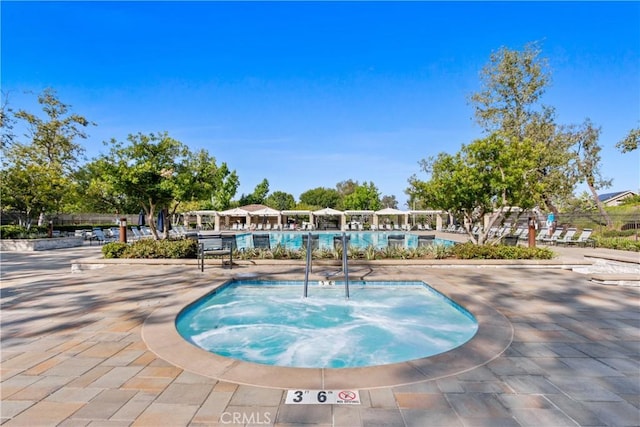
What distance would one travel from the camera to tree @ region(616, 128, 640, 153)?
617 inches

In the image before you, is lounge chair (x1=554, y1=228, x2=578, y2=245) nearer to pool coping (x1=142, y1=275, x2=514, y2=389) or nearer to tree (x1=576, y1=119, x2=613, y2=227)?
tree (x1=576, y1=119, x2=613, y2=227)

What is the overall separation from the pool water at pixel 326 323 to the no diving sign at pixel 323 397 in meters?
1.37

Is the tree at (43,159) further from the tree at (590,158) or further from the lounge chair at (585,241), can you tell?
the tree at (590,158)

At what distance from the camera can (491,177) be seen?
32.2 ft

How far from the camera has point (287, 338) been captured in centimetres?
483

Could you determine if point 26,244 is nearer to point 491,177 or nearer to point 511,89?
point 491,177

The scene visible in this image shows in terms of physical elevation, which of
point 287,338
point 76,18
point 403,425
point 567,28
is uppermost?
point 567,28

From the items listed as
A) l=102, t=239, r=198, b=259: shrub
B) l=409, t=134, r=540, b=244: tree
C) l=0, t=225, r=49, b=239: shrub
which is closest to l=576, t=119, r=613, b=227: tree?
l=409, t=134, r=540, b=244: tree

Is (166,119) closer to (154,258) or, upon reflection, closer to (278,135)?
(278,135)

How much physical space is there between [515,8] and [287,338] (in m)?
11.6

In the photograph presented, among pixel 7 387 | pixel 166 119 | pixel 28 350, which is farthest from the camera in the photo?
pixel 166 119

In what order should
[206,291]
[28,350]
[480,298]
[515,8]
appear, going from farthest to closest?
[515,8] < [206,291] < [480,298] < [28,350]

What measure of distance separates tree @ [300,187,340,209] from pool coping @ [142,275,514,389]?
198ft

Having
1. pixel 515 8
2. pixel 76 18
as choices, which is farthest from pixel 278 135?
pixel 515 8
